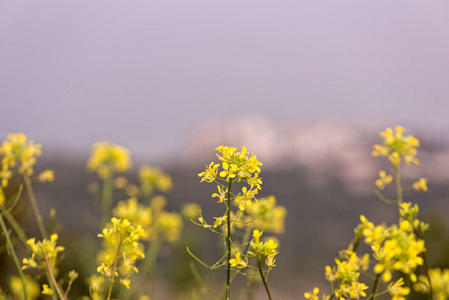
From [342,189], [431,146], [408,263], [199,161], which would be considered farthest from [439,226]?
[199,161]

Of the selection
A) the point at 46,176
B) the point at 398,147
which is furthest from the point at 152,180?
the point at 398,147

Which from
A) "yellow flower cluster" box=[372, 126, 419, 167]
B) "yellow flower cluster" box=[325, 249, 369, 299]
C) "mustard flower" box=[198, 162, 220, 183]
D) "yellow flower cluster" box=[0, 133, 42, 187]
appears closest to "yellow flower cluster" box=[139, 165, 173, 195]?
"yellow flower cluster" box=[0, 133, 42, 187]

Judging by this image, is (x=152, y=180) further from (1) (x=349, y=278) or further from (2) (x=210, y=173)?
(1) (x=349, y=278)

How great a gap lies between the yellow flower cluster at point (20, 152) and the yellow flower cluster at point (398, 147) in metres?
1.72

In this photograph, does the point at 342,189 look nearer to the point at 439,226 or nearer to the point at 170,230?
the point at 439,226

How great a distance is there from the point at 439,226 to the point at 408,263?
4590 millimetres

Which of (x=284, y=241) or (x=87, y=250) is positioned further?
(x=284, y=241)

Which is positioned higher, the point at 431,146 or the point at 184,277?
the point at 431,146

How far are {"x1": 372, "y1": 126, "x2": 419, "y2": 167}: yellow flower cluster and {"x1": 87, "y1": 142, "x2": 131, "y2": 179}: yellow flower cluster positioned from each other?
2209 mm

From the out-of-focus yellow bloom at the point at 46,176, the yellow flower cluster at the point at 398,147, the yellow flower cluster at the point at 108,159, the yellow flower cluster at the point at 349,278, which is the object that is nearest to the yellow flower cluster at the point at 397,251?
the yellow flower cluster at the point at 349,278

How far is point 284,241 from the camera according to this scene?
428 inches

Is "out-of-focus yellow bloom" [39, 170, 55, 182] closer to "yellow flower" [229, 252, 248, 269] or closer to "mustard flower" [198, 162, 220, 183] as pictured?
"mustard flower" [198, 162, 220, 183]

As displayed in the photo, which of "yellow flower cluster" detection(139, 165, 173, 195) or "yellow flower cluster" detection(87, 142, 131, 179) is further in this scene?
"yellow flower cluster" detection(139, 165, 173, 195)

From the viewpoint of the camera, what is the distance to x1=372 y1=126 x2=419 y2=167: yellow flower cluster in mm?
1660
